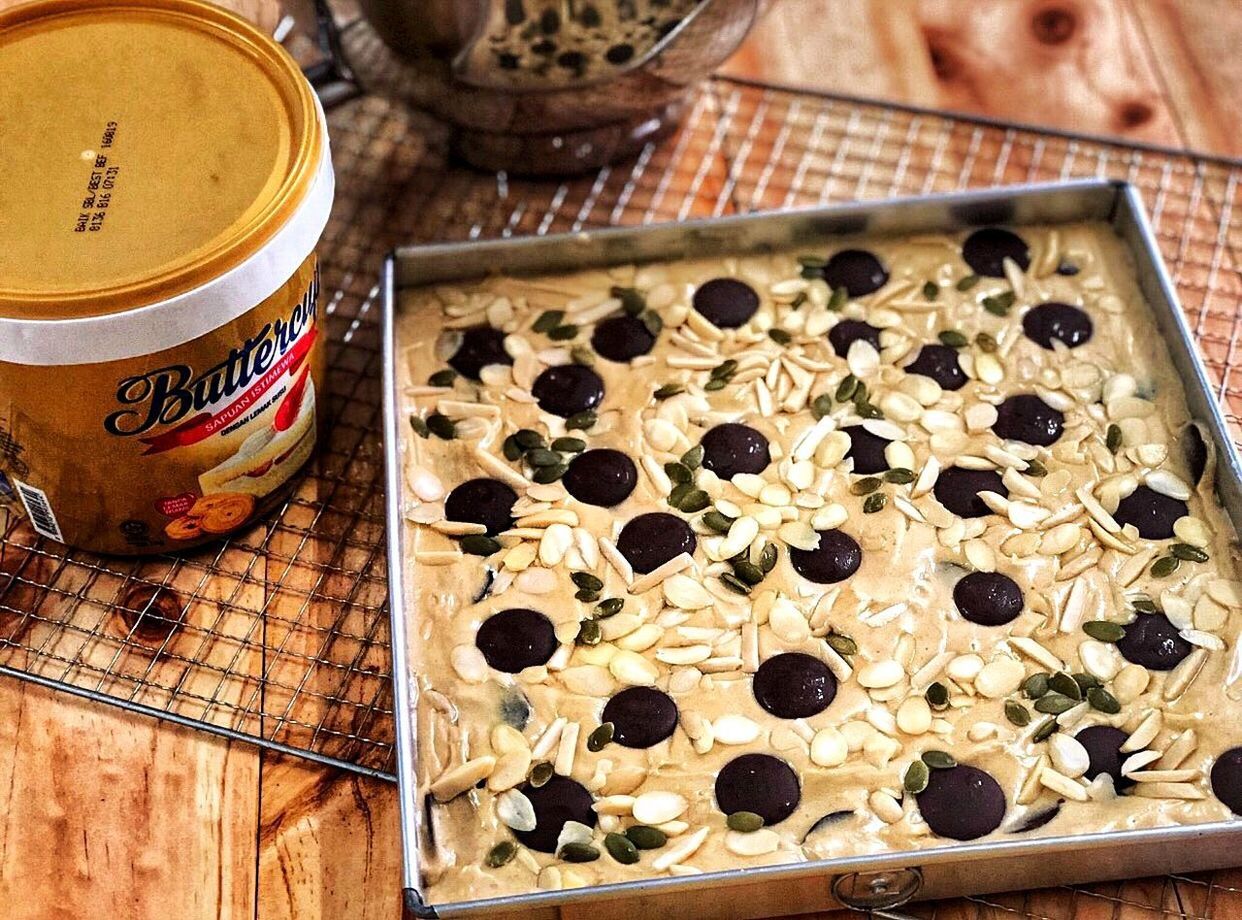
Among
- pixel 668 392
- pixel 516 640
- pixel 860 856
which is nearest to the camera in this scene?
pixel 860 856

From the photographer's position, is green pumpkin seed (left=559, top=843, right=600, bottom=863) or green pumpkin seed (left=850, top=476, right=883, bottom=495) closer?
green pumpkin seed (left=559, top=843, right=600, bottom=863)

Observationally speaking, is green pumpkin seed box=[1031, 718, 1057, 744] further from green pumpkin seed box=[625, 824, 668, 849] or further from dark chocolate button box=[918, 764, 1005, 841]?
green pumpkin seed box=[625, 824, 668, 849]

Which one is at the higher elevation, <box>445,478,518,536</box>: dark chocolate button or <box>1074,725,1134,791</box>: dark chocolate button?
<box>1074,725,1134,791</box>: dark chocolate button

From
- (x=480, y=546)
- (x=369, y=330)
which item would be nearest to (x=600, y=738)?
(x=480, y=546)

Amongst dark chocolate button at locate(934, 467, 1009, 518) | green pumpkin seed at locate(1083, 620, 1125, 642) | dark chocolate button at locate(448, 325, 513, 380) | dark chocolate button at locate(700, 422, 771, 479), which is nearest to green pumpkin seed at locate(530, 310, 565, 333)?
dark chocolate button at locate(448, 325, 513, 380)

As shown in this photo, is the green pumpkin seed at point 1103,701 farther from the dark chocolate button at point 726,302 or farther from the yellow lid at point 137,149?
the yellow lid at point 137,149

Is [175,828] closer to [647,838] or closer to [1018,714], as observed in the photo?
[647,838]
